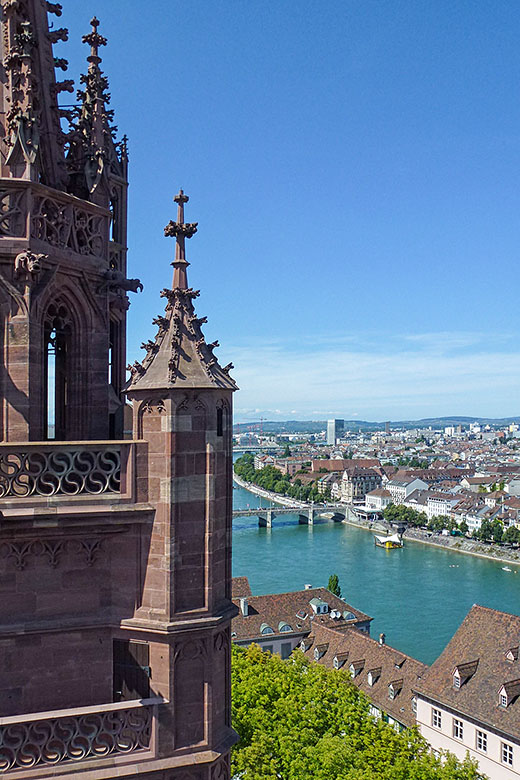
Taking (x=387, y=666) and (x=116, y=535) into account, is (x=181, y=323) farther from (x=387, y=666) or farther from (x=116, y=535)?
(x=387, y=666)

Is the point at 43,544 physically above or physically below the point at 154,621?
above

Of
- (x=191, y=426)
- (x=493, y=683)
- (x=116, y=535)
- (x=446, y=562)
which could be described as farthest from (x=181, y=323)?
(x=446, y=562)

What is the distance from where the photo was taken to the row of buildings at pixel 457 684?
33.6 m

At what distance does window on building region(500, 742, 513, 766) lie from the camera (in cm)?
3234

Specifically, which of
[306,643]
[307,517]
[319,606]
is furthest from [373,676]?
[307,517]

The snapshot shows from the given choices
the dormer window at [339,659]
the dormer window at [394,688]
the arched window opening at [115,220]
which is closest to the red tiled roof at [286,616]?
the dormer window at [339,659]

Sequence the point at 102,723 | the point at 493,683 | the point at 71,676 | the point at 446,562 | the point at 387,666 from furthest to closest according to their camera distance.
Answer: the point at 446,562 → the point at 387,666 → the point at 493,683 → the point at 71,676 → the point at 102,723

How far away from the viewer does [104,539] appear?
8352 mm

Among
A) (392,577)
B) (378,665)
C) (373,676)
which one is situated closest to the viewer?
(373,676)

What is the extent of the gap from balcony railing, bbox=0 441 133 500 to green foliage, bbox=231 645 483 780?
58.7ft

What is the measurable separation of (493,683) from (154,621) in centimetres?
3307

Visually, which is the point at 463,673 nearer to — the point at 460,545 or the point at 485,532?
the point at 460,545

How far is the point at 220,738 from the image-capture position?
8477 millimetres

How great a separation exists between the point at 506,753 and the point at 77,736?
103 ft
